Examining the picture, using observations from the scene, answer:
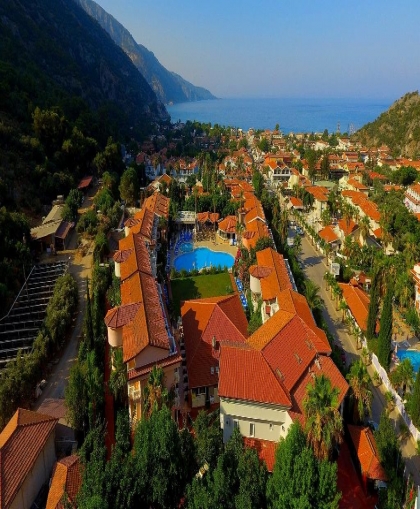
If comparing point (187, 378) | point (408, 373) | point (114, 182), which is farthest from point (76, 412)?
point (114, 182)

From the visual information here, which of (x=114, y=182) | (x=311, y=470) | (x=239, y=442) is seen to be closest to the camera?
(x=311, y=470)

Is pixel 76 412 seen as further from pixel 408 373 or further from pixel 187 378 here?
pixel 408 373

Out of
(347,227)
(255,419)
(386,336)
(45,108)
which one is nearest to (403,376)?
(386,336)

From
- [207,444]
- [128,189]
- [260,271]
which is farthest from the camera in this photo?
[128,189]

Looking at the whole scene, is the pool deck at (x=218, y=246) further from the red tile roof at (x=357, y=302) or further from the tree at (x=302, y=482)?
the tree at (x=302, y=482)

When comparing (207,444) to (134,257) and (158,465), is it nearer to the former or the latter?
(158,465)

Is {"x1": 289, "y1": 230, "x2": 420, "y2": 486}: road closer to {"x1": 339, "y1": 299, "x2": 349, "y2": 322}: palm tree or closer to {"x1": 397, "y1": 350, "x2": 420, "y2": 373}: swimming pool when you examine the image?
{"x1": 339, "y1": 299, "x2": 349, "y2": 322}: palm tree
